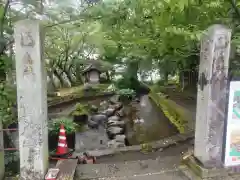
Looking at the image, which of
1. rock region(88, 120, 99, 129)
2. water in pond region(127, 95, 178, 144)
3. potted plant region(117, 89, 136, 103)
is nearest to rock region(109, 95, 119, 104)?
potted plant region(117, 89, 136, 103)

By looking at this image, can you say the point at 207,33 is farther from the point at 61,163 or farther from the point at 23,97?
the point at 61,163

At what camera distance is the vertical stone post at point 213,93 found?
350 cm

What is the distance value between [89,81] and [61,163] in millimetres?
11157

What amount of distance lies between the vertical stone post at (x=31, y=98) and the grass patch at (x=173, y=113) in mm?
5260

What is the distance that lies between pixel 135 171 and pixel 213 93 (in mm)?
2003

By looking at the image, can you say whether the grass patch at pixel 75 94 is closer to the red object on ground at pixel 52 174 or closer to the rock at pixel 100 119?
the rock at pixel 100 119

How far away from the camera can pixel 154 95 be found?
1273 centimetres

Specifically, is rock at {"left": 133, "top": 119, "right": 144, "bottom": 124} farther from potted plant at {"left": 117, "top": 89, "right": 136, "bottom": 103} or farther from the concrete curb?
potted plant at {"left": 117, "top": 89, "right": 136, "bottom": 103}

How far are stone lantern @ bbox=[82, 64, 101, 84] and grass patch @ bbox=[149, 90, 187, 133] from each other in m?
4.51

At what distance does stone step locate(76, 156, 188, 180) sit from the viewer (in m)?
3.99

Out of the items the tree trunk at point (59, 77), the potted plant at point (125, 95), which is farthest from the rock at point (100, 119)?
the tree trunk at point (59, 77)

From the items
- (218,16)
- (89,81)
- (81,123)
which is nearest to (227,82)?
(218,16)

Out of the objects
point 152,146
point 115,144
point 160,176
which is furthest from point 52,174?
point 115,144

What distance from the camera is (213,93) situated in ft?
11.9
